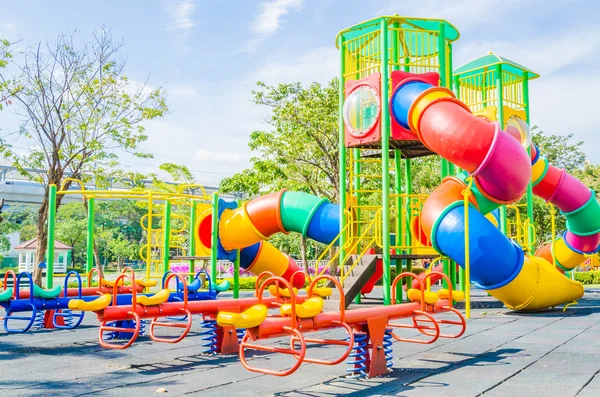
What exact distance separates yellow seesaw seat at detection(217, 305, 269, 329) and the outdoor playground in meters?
0.01

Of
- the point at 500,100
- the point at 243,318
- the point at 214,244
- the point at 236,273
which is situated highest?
the point at 500,100

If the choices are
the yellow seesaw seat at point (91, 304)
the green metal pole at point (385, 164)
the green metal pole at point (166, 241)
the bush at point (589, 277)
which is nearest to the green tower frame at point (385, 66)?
the green metal pole at point (385, 164)

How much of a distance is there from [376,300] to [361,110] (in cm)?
575

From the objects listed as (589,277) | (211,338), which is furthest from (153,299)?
(589,277)

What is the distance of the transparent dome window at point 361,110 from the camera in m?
13.5

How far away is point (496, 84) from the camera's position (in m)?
16.2

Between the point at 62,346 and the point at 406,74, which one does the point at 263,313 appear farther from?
the point at 406,74

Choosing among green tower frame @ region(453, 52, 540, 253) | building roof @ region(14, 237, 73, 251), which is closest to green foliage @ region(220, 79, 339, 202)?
green tower frame @ region(453, 52, 540, 253)

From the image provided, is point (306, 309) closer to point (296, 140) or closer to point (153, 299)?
point (153, 299)

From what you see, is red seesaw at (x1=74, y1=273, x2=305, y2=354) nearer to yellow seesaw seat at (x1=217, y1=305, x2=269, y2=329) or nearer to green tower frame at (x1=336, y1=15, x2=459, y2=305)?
yellow seesaw seat at (x1=217, y1=305, x2=269, y2=329)

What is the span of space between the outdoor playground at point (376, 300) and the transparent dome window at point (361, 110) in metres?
0.04

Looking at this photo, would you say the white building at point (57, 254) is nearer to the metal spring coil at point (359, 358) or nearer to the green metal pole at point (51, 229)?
the green metal pole at point (51, 229)

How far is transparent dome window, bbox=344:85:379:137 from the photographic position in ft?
44.4

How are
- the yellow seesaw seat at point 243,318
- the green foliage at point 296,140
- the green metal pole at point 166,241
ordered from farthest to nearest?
the green foliage at point 296,140 < the green metal pole at point 166,241 < the yellow seesaw seat at point 243,318
